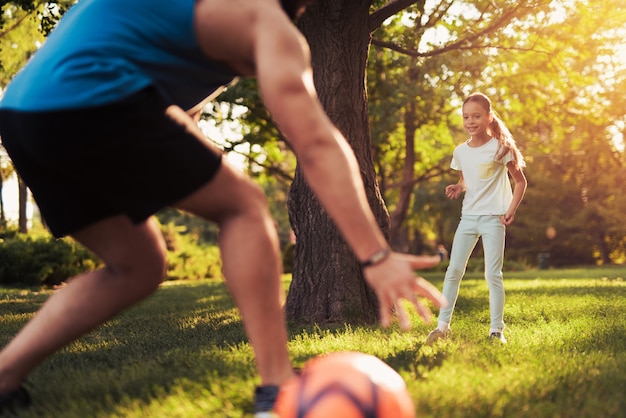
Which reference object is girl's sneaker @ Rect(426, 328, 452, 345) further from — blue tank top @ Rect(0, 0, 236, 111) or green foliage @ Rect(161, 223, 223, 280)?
green foliage @ Rect(161, 223, 223, 280)

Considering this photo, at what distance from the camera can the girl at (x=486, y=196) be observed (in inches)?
235

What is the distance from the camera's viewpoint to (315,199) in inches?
286

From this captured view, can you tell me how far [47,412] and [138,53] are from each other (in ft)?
4.96

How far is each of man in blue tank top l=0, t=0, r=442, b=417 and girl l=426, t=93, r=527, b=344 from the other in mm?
3515

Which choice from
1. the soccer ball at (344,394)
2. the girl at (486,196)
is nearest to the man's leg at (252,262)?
the soccer ball at (344,394)

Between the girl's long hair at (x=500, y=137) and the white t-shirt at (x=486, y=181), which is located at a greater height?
the girl's long hair at (x=500, y=137)

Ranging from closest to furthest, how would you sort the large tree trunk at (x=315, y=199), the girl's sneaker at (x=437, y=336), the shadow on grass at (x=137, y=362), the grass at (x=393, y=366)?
the grass at (x=393, y=366) < the shadow on grass at (x=137, y=362) < the girl's sneaker at (x=437, y=336) < the large tree trunk at (x=315, y=199)

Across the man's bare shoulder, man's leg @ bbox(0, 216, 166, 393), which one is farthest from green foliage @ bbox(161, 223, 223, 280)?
the man's bare shoulder

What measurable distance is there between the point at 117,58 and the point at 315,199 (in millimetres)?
4845

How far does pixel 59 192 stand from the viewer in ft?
9.34

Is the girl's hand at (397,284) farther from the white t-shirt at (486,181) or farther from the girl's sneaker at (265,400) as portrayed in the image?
the white t-shirt at (486,181)

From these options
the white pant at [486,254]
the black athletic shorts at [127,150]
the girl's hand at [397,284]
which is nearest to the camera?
the girl's hand at [397,284]

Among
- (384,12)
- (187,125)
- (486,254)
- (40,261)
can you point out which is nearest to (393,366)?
(187,125)

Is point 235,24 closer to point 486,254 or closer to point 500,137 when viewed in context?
point 486,254
